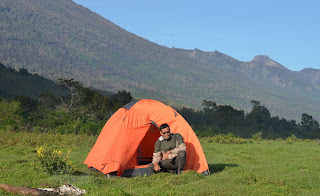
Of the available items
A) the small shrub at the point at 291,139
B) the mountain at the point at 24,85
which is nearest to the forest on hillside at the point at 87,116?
the small shrub at the point at 291,139

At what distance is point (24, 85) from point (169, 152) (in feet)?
264

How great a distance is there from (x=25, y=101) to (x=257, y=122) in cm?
4362

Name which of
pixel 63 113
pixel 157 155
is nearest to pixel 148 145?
pixel 157 155

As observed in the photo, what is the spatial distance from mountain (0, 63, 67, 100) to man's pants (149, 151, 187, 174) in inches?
2778

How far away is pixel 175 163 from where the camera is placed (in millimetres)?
11344

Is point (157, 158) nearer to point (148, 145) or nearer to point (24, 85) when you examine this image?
point (148, 145)

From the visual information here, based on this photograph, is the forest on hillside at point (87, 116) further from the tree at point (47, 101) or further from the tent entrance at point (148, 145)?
the tent entrance at point (148, 145)

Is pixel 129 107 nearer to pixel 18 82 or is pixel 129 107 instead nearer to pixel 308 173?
pixel 308 173

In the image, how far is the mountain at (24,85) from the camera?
264 ft

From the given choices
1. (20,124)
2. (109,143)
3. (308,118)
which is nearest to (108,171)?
(109,143)

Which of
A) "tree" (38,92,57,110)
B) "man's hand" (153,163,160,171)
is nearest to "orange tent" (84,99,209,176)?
"man's hand" (153,163,160,171)

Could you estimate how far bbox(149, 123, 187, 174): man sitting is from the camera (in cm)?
1120

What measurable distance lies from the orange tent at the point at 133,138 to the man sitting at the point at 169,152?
0.95 meters

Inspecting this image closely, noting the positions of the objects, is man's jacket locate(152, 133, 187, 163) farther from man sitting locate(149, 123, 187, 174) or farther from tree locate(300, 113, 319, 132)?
tree locate(300, 113, 319, 132)
